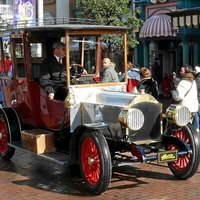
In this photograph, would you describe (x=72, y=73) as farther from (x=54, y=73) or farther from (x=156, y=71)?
(x=156, y=71)

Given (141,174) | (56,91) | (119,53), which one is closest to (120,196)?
(141,174)

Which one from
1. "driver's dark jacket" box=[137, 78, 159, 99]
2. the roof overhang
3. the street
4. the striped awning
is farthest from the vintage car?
the striped awning

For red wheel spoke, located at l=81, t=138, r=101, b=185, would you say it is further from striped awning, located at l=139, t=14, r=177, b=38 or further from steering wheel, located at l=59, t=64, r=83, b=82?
striped awning, located at l=139, t=14, r=177, b=38

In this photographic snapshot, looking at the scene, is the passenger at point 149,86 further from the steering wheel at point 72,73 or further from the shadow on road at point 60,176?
the steering wheel at point 72,73

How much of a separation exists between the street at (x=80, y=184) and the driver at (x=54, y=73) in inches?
50.1

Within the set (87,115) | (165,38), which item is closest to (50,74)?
(87,115)

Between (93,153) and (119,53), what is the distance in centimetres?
225

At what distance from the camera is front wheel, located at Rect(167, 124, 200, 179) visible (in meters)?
7.25

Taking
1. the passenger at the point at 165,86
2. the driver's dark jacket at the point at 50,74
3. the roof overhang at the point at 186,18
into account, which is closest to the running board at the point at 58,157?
the driver's dark jacket at the point at 50,74

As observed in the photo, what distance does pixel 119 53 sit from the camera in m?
8.52

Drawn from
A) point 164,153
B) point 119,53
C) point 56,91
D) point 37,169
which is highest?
point 119,53

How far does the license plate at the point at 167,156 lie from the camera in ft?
22.3

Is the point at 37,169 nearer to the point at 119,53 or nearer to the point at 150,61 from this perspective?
the point at 119,53

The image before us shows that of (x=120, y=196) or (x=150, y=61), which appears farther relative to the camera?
(x=150, y=61)
